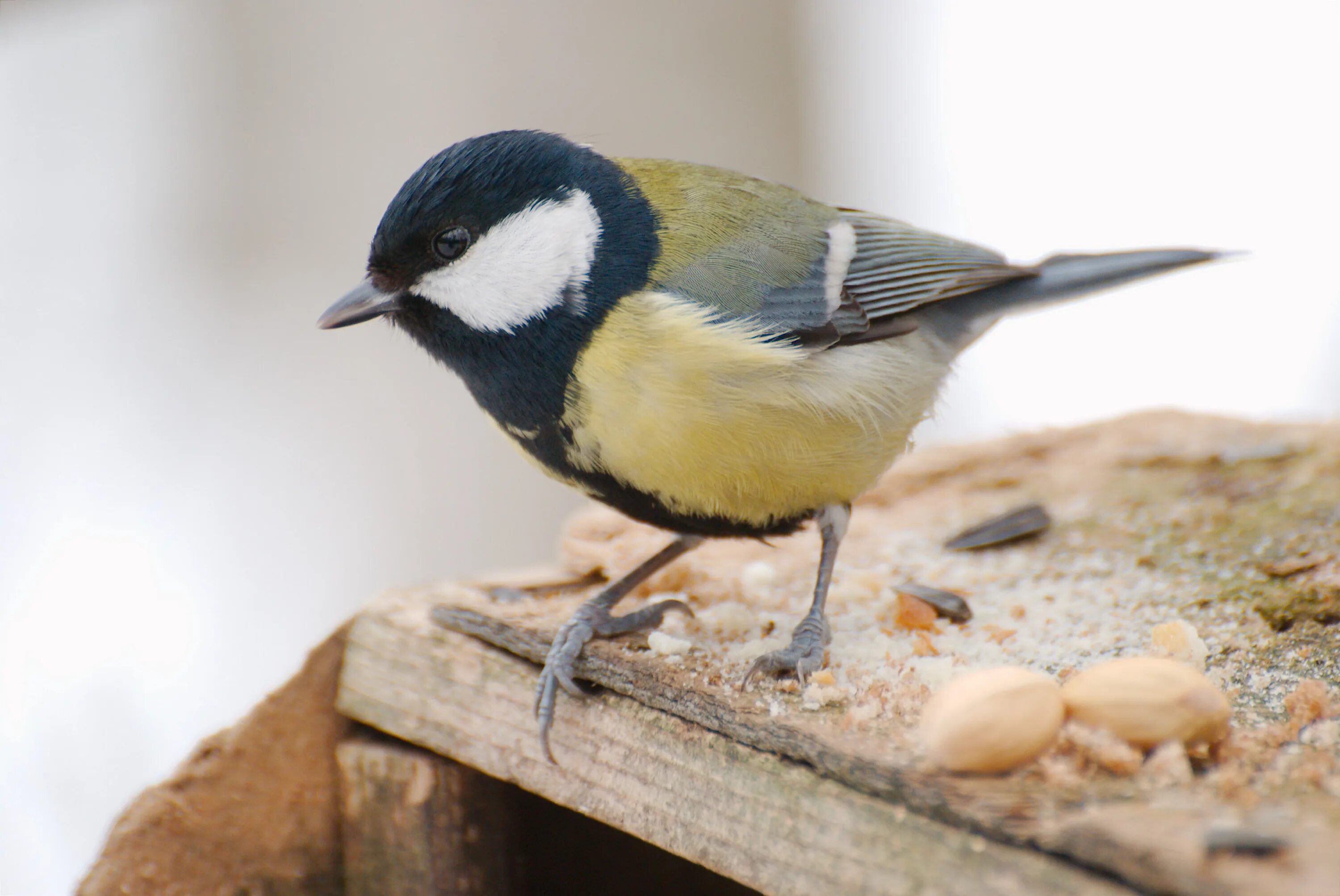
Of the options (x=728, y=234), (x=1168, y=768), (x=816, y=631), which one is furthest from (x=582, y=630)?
(x=1168, y=768)

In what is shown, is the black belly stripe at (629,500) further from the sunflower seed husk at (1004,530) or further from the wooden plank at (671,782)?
the sunflower seed husk at (1004,530)

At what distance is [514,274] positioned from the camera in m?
1.23

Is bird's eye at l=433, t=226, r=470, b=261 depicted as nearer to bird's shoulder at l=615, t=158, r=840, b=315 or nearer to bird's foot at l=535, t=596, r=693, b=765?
bird's shoulder at l=615, t=158, r=840, b=315

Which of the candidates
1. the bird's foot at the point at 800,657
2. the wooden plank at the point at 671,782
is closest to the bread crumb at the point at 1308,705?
the wooden plank at the point at 671,782

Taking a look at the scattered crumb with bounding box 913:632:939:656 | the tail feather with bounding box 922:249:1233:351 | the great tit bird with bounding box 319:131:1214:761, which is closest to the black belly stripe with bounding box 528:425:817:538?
the great tit bird with bounding box 319:131:1214:761

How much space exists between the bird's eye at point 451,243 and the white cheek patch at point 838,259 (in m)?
0.45

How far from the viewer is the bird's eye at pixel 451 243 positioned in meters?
1.24

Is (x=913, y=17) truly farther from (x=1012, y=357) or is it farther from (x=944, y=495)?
(x=944, y=495)

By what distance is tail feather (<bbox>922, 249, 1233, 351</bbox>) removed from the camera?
165cm

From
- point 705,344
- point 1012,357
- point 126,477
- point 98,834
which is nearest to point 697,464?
point 705,344

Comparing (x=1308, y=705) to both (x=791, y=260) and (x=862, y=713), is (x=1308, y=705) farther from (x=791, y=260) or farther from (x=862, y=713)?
(x=791, y=260)

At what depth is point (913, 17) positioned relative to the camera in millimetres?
3525

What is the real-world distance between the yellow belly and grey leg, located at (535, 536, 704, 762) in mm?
159

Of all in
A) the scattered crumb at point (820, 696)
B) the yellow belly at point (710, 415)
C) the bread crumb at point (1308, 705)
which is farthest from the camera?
the yellow belly at point (710, 415)
